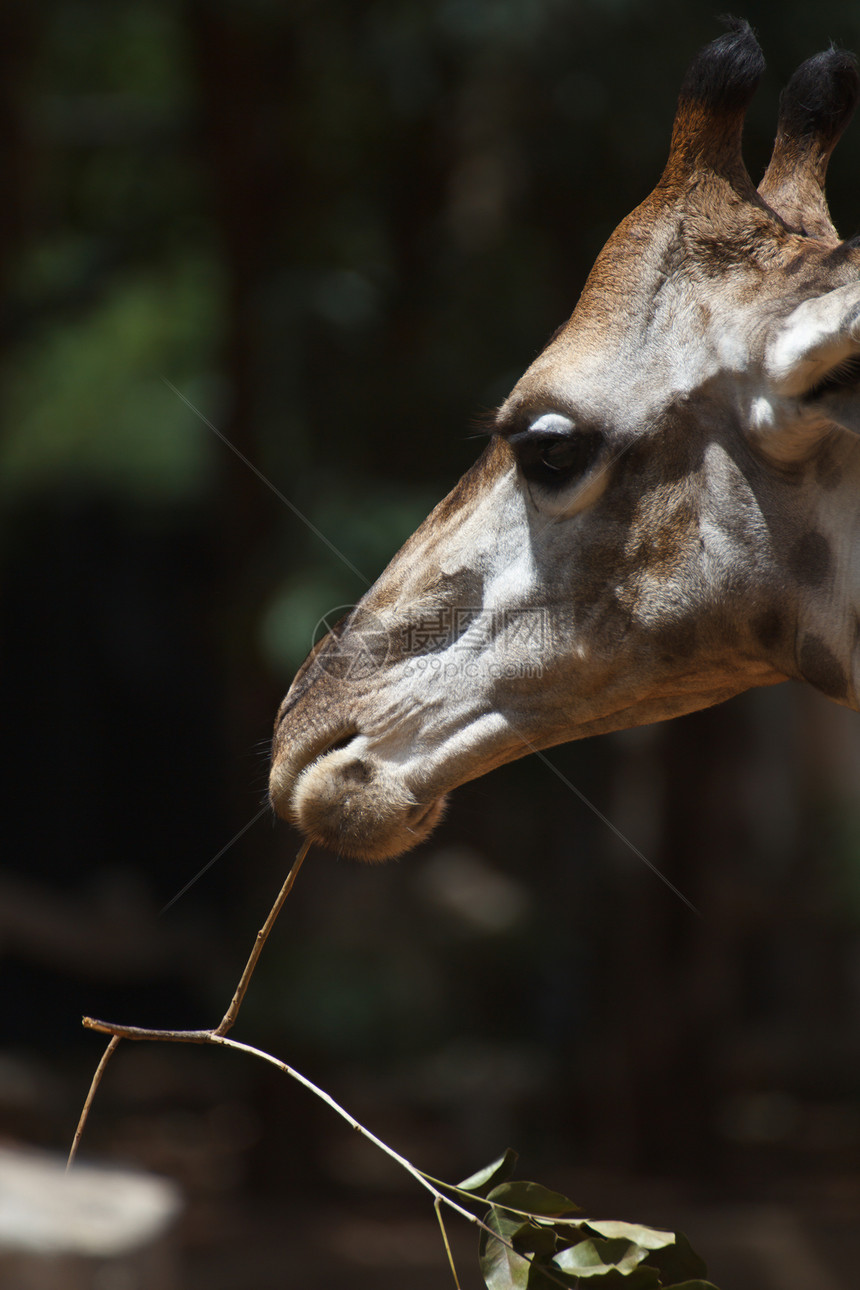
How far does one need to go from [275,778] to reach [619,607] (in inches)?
30.8

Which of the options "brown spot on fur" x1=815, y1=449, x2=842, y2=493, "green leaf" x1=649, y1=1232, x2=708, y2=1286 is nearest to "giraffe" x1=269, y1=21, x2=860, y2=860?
"brown spot on fur" x1=815, y1=449, x2=842, y2=493

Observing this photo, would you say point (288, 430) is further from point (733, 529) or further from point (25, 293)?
point (733, 529)

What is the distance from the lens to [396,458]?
614 centimetres

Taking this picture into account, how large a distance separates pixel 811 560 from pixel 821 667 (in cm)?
18

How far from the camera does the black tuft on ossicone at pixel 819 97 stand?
2523 mm

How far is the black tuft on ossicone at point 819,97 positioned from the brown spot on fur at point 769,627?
3.47ft

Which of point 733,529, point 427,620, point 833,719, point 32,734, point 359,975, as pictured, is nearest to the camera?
point 733,529

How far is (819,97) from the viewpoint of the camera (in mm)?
2521

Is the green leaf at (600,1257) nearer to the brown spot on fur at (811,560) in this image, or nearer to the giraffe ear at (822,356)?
the brown spot on fur at (811,560)

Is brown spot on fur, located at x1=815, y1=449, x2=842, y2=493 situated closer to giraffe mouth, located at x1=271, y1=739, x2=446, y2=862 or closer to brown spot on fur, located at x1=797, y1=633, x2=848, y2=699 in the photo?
brown spot on fur, located at x1=797, y1=633, x2=848, y2=699

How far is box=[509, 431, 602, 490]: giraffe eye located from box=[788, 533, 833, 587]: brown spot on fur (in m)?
0.38

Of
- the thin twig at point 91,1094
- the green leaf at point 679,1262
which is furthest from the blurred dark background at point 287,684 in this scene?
the green leaf at point 679,1262

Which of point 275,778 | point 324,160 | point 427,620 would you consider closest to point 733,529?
point 427,620

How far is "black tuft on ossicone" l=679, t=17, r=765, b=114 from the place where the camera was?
233 cm
